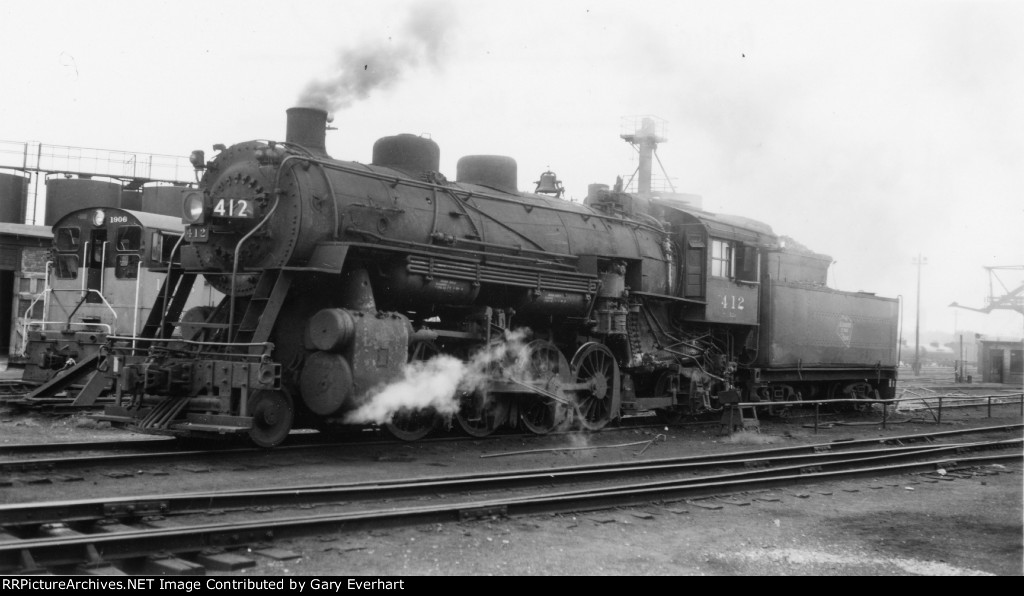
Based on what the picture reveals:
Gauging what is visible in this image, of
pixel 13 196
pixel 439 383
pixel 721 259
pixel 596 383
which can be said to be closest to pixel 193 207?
pixel 439 383

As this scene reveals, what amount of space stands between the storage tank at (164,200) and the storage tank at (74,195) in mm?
2647

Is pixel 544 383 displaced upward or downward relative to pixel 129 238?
downward

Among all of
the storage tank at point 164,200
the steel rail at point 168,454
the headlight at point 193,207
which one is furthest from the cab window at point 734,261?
the storage tank at point 164,200

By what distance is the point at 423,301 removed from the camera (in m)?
10.9

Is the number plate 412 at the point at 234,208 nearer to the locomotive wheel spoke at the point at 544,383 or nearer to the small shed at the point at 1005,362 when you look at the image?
the locomotive wheel spoke at the point at 544,383

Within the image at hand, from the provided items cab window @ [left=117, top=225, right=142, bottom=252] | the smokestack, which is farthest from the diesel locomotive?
the smokestack

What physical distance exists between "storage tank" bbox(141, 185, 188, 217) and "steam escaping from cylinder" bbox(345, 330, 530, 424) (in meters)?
21.2

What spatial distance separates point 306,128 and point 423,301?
259 centimetres

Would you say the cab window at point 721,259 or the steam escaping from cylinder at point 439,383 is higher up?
the cab window at point 721,259

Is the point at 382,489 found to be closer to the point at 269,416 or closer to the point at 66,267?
the point at 269,416

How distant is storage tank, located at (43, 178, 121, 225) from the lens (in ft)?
106

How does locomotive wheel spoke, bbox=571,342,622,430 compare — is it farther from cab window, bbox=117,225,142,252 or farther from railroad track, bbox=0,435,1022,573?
cab window, bbox=117,225,142,252

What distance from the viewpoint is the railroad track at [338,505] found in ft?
16.6

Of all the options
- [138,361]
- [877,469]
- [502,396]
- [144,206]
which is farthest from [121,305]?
[144,206]
